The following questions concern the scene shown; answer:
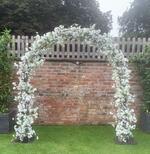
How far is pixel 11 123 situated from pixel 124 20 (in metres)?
10.9

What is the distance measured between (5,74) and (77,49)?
1.72 m

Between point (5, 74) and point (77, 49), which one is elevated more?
point (77, 49)

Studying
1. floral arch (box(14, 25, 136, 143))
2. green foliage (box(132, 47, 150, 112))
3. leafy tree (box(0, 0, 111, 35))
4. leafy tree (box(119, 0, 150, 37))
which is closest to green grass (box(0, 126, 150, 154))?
Result: floral arch (box(14, 25, 136, 143))

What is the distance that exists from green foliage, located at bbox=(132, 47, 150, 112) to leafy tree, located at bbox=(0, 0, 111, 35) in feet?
26.1

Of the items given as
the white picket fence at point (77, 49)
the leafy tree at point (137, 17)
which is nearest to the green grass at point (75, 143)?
the white picket fence at point (77, 49)

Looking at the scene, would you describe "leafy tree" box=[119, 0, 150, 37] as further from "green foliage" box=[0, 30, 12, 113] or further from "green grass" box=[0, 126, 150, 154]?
"green foliage" box=[0, 30, 12, 113]

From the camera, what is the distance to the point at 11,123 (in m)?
9.83

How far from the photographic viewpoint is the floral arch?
353 inches

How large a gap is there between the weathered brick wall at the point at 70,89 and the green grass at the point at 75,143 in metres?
0.37

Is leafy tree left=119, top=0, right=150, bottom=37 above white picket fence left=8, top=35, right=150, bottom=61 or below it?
above

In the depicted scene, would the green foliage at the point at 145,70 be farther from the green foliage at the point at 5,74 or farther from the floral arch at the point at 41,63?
the green foliage at the point at 5,74

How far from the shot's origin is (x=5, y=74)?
393 inches

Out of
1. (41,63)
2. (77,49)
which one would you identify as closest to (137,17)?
(77,49)

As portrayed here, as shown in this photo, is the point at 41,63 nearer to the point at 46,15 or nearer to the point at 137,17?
the point at 46,15
